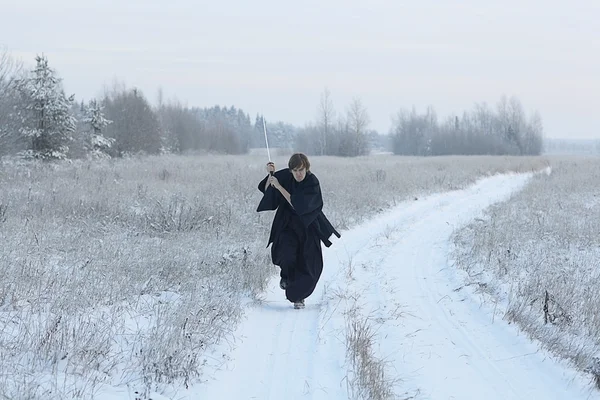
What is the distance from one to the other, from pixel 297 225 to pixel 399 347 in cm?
232

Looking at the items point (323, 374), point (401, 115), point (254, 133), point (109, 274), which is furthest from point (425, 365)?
point (254, 133)

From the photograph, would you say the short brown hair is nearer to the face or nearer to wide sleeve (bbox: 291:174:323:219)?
the face

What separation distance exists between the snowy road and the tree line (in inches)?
177

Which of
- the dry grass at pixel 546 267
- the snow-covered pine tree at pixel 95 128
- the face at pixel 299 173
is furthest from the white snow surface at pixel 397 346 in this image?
the snow-covered pine tree at pixel 95 128

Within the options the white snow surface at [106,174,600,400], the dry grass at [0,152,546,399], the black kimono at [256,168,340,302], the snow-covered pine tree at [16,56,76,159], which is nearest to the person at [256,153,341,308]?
the black kimono at [256,168,340,302]

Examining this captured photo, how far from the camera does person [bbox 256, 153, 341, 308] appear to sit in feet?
24.0

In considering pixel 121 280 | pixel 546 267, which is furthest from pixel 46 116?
pixel 546 267

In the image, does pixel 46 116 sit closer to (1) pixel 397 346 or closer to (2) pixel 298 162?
(2) pixel 298 162

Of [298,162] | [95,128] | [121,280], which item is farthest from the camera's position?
[95,128]

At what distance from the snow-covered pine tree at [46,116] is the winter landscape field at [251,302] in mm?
17228

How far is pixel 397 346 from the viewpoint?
19.5ft

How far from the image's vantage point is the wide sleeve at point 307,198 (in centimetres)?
727

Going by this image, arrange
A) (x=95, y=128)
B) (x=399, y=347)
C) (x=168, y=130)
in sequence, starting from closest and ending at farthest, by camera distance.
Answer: (x=399, y=347)
(x=95, y=128)
(x=168, y=130)

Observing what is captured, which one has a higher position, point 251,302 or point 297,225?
point 297,225
